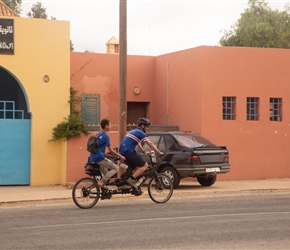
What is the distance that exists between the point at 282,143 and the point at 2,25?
10376 millimetres

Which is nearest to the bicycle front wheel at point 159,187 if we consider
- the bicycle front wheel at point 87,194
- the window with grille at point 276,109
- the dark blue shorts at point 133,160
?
the dark blue shorts at point 133,160

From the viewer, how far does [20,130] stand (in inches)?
897

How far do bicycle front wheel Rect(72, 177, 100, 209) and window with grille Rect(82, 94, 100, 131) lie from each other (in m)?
10.9

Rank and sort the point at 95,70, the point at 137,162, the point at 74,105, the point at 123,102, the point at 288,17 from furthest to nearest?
the point at 288,17 → the point at 95,70 → the point at 74,105 → the point at 123,102 → the point at 137,162

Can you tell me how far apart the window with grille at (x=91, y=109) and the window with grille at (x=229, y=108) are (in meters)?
A: 4.91

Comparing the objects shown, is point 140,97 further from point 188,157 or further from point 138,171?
Answer: point 138,171

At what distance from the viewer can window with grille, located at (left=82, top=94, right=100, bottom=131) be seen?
2628 cm

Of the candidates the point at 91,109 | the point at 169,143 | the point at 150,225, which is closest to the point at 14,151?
the point at 91,109

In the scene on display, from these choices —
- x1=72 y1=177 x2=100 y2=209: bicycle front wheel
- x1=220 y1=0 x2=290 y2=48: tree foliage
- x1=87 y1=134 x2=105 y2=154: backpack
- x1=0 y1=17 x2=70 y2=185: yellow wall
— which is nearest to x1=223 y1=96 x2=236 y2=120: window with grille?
x1=0 y1=17 x2=70 y2=185: yellow wall

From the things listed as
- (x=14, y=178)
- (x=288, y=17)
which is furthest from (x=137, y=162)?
(x=288, y=17)

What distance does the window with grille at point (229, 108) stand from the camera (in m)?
24.3

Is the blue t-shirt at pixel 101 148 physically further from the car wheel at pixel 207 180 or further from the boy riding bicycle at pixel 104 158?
the car wheel at pixel 207 180

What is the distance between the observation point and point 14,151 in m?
22.6

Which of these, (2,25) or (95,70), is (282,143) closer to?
(95,70)
